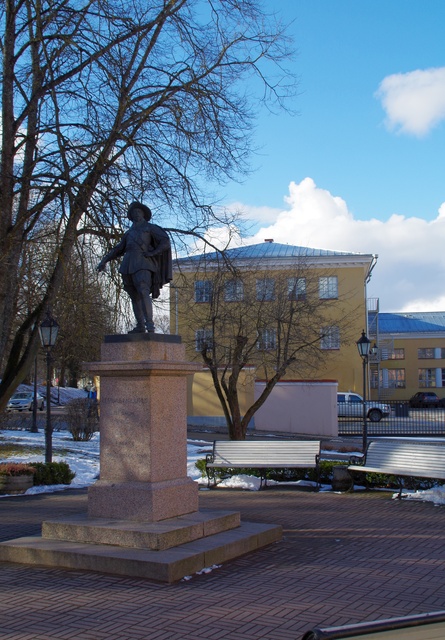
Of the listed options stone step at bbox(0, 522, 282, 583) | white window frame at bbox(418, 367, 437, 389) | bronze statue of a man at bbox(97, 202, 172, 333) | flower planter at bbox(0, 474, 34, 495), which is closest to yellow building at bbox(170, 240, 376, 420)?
flower planter at bbox(0, 474, 34, 495)

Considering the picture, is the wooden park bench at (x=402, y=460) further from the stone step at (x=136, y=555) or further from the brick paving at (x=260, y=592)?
the stone step at (x=136, y=555)

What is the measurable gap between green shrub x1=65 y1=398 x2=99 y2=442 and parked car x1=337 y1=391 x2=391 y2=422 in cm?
1424

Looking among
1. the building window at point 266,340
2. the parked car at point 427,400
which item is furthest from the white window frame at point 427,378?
the building window at point 266,340

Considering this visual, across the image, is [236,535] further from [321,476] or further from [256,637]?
[321,476]

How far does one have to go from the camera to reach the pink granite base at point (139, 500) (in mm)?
7879

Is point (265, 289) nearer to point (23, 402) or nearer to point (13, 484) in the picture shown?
point (13, 484)

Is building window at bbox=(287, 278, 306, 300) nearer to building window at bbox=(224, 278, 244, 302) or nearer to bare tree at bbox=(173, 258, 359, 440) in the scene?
bare tree at bbox=(173, 258, 359, 440)

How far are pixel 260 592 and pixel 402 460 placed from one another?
21.9 feet

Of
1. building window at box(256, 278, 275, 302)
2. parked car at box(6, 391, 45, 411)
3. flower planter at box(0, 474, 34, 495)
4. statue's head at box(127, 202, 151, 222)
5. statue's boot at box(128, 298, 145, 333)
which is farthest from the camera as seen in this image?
parked car at box(6, 391, 45, 411)

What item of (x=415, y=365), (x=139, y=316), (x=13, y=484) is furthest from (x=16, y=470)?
(x=415, y=365)

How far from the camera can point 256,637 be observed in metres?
5.20

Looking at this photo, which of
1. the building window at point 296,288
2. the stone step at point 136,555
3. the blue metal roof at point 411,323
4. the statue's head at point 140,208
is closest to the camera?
the stone step at point 136,555

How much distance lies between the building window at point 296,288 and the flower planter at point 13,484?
11514 mm

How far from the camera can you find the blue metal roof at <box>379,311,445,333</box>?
6388cm
